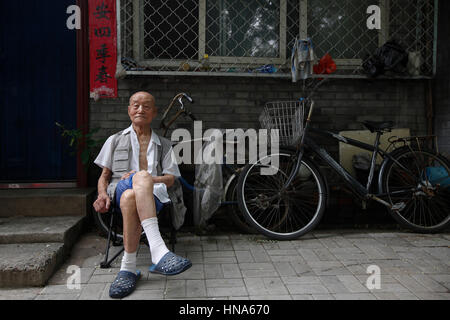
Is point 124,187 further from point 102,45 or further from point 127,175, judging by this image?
point 102,45

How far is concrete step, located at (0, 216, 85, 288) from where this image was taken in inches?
111

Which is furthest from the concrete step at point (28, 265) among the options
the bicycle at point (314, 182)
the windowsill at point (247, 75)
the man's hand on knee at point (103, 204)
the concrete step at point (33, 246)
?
the windowsill at point (247, 75)

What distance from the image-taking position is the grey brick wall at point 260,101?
15.3 ft

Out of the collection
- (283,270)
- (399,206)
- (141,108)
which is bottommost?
(283,270)

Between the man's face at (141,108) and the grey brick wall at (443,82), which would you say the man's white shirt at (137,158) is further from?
the grey brick wall at (443,82)

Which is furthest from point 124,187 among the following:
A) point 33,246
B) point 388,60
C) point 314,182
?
point 388,60

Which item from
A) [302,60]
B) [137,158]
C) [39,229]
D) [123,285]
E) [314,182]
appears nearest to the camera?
[123,285]

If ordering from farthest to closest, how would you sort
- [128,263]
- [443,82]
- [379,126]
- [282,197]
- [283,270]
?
[443,82] → [379,126] → [282,197] → [283,270] → [128,263]

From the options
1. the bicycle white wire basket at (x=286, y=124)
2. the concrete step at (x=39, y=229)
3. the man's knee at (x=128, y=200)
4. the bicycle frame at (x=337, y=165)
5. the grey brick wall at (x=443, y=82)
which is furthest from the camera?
the grey brick wall at (x=443, y=82)

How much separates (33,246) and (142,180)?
4.26ft

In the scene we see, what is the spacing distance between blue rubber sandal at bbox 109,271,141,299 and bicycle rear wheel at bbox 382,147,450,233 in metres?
2.78

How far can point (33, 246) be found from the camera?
3.33 metres

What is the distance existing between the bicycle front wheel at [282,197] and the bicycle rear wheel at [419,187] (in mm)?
787
